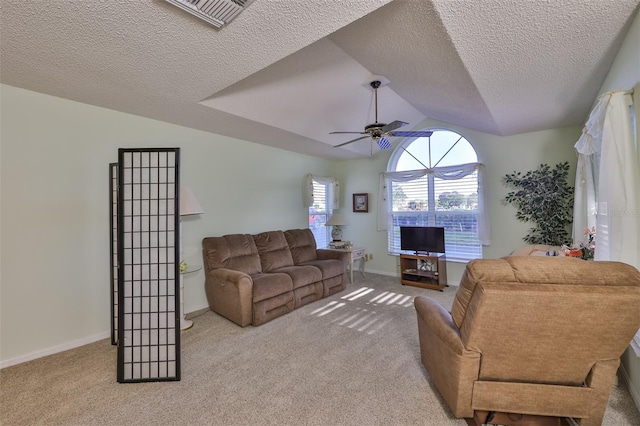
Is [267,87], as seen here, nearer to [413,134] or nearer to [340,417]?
[413,134]

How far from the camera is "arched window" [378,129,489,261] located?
15.2 ft

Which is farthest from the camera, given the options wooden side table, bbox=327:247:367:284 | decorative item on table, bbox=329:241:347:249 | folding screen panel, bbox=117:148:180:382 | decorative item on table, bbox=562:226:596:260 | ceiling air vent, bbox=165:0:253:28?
decorative item on table, bbox=329:241:347:249

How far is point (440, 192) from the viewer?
16.3 ft

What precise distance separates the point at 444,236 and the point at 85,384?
4.87 m

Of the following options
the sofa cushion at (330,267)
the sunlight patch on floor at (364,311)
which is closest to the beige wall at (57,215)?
the sofa cushion at (330,267)

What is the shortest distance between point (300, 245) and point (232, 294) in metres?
1.70

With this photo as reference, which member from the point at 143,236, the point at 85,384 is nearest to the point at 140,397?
the point at 85,384

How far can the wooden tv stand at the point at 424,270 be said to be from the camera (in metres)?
4.55

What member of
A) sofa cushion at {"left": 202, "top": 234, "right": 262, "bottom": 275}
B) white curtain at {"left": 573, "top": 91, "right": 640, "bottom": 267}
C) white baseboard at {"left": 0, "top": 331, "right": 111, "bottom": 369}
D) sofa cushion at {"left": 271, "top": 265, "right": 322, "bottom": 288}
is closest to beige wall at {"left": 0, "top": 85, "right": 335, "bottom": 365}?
white baseboard at {"left": 0, "top": 331, "right": 111, "bottom": 369}

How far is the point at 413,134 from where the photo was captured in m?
3.37

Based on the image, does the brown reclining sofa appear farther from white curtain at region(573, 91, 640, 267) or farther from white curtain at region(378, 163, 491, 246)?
white curtain at region(573, 91, 640, 267)

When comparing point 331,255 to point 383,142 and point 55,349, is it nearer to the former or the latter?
point 383,142

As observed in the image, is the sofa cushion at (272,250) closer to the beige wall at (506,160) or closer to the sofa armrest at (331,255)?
the sofa armrest at (331,255)

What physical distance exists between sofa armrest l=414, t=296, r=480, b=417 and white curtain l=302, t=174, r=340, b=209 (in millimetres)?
3529
